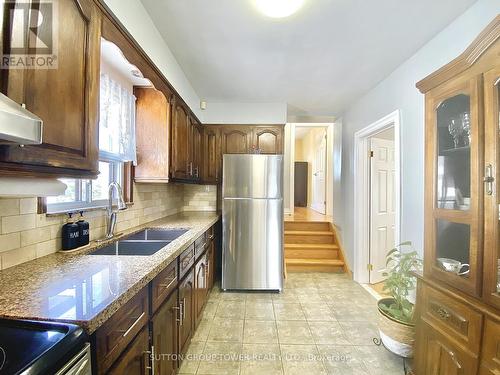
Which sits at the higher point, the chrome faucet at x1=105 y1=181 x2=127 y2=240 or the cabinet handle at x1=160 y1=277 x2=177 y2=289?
the chrome faucet at x1=105 y1=181 x2=127 y2=240

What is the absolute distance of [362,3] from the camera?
1555 millimetres

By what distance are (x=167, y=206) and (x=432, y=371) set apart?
274 centimetres

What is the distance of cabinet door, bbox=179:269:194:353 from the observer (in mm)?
1687

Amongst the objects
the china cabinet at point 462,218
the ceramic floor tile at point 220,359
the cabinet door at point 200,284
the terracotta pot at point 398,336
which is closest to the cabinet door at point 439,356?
the china cabinet at point 462,218

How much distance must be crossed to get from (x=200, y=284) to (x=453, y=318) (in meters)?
1.81

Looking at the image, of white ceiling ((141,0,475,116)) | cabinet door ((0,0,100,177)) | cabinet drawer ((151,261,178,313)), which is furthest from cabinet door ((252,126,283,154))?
cabinet door ((0,0,100,177))

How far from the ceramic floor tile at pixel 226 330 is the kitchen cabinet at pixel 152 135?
1407 millimetres

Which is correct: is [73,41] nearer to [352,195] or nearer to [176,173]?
[176,173]

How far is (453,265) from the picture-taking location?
1.37 metres

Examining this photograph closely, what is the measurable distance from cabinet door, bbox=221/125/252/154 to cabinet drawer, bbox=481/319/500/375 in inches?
112

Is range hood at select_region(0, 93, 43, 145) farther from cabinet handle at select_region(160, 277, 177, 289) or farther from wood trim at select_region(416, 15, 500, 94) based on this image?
wood trim at select_region(416, 15, 500, 94)

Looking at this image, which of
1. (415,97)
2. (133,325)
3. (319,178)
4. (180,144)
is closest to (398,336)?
(133,325)

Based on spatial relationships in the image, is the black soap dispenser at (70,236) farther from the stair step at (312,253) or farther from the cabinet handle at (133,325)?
the stair step at (312,253)

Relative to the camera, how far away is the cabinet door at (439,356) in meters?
1.18
